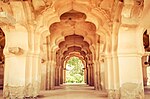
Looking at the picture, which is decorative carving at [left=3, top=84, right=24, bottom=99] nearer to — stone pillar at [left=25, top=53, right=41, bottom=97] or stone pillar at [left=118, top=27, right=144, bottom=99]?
stone pillar at [left=25, top=53, right=41, bottom=97]

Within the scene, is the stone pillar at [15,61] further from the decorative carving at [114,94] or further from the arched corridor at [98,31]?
the decorative carving at [114,94]

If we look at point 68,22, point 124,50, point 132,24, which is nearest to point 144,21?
point 132,24

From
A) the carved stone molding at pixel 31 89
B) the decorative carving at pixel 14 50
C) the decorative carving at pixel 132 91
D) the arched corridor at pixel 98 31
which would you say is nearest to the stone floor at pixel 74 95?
the carved stone molding at pixel 31 89

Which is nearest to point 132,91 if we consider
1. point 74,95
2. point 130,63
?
point 130,63

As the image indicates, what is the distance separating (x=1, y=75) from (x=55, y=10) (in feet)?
35.0

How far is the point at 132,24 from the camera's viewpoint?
8.38 metres

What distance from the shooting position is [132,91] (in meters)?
8.80

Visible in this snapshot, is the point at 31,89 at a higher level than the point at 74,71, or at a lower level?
lower

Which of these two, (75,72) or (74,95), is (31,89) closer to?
(74,95)

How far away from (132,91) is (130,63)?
1.09 metres

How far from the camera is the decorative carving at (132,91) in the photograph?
8.73m

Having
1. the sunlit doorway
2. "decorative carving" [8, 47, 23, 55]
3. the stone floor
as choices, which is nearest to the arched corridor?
"decorative carving" [8, 47, 23, 55]

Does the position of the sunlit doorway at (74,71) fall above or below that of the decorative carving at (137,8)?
below

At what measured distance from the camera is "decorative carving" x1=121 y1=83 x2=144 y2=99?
28.6 feet
